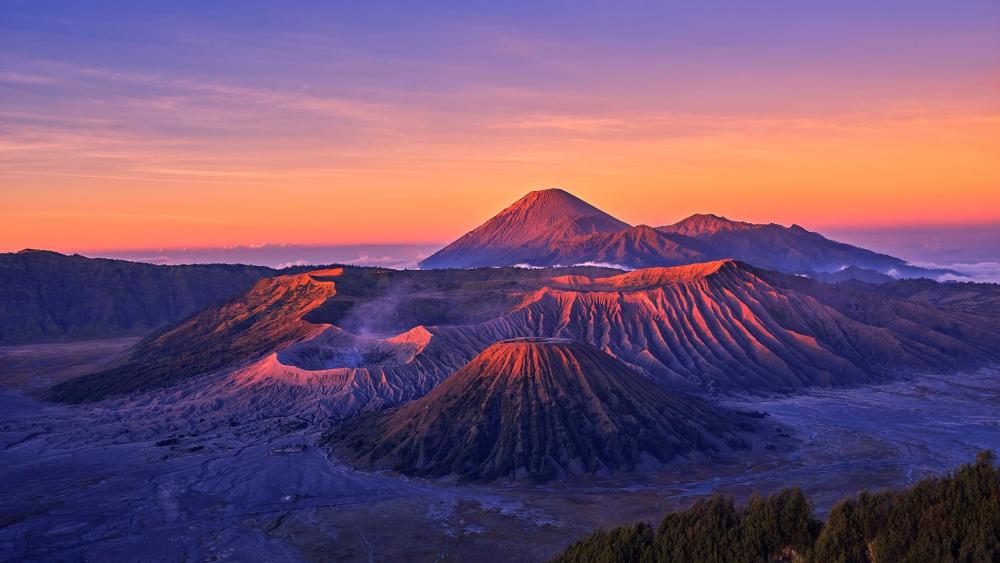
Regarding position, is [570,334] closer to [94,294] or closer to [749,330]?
[749,330]

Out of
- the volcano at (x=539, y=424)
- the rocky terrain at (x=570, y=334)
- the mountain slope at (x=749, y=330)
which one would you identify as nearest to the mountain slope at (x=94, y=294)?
the rocky terrain at (x=570, y=334)

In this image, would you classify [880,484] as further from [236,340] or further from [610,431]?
[236,340]

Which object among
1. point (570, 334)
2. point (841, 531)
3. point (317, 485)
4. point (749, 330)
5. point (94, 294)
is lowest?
point (317, 485)

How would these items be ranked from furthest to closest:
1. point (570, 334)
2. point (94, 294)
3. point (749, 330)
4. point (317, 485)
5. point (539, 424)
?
point (94, 294), point (570, 334), point (749, 330), point (539, 424), point (317, 485)

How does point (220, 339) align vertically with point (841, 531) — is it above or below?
above

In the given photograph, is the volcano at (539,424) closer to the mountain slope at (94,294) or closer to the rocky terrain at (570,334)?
the rocky terrain at (570,334)

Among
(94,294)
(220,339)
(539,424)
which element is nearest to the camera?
(539,424)

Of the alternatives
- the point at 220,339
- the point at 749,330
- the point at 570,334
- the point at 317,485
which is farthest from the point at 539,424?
the point at 220,339
